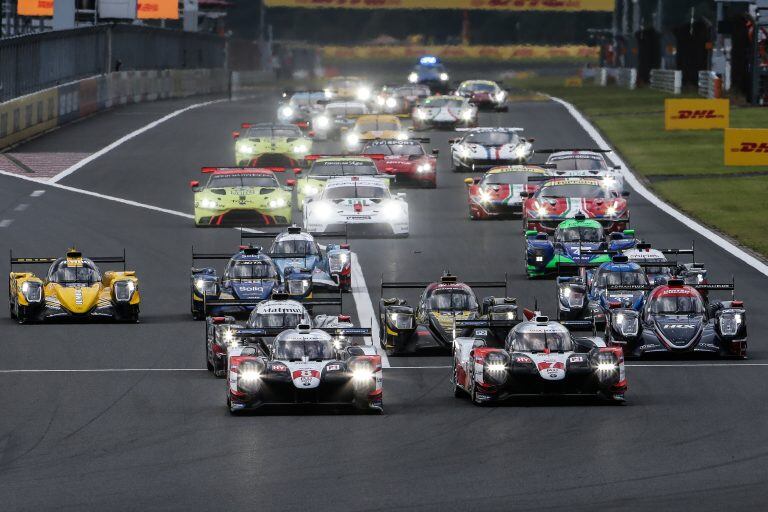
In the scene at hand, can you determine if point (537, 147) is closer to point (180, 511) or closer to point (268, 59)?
point (180, 511)

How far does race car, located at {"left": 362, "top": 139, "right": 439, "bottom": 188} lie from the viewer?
61.3 m

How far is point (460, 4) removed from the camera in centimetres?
16312

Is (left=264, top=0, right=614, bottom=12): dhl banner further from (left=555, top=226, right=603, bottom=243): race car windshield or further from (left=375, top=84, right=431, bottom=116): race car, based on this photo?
(left=555, top=226, right=603, bottom=243): race car windshield

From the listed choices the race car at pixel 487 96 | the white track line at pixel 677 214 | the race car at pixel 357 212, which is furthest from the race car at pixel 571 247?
the race car at pixel 487 96

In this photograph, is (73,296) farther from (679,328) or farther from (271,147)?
(271,147)

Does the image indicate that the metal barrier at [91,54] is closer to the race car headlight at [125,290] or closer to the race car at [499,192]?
the race car at [499,192]

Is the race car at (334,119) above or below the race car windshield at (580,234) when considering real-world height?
above

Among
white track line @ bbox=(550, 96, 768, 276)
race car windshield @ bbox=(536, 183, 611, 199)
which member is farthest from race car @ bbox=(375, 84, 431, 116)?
race car windshield @ bbox=(536, 183, 611, 199)

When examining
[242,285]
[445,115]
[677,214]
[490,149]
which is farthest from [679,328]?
[445,115]

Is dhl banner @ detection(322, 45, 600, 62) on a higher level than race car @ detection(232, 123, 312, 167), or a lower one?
higher

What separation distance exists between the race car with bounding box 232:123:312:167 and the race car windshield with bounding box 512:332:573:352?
36.7 meters

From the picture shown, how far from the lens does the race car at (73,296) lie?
36.5m

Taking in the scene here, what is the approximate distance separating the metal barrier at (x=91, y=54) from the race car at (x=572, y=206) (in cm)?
2654

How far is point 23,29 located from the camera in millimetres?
124125
